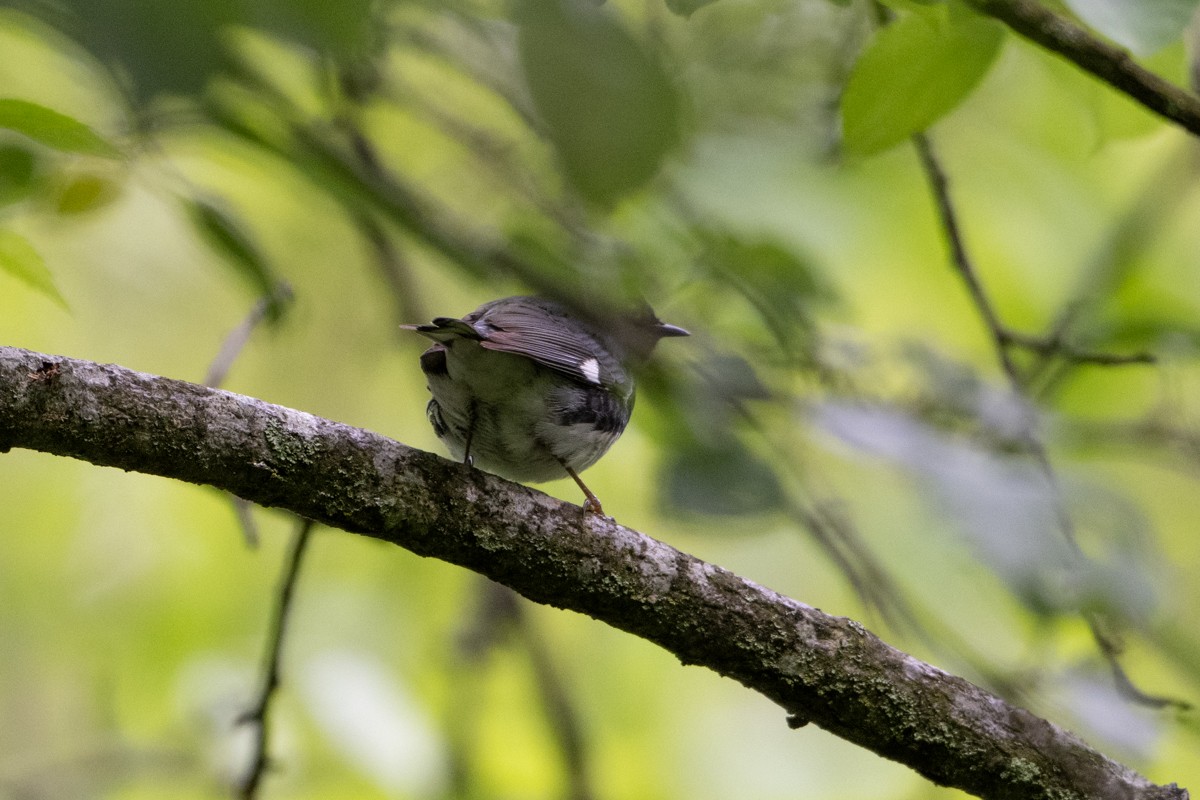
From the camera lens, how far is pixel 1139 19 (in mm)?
1900

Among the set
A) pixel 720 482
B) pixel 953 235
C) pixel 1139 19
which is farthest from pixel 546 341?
pixel 1139 19

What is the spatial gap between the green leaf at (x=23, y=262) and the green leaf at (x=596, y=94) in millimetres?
1023

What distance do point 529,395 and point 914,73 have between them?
1316 mm

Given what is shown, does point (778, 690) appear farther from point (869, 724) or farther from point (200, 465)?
point (200, 465)

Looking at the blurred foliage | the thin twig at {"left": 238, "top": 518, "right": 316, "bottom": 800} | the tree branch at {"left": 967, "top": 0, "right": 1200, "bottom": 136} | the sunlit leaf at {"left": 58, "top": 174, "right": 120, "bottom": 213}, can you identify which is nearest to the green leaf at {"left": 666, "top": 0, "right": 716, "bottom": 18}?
the blurred foliage

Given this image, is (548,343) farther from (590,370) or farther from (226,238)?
(226,238)

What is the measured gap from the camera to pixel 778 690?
236 centimetres

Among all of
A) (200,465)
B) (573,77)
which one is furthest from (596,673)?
(573,77)

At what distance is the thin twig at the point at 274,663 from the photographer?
2379 mm

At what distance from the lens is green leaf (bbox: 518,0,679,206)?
156 centimetres

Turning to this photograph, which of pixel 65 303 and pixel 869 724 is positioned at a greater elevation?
pixel 65 303

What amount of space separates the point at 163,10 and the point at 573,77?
59cm

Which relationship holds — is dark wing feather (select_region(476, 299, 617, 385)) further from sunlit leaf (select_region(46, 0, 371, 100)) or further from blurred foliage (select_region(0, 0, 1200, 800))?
sunlit leaf (select_region(46, 0, 371, 100))

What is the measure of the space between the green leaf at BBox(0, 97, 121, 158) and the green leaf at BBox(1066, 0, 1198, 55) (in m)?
1.66
